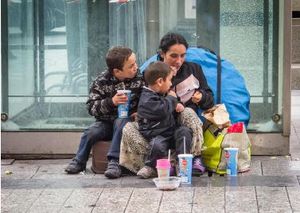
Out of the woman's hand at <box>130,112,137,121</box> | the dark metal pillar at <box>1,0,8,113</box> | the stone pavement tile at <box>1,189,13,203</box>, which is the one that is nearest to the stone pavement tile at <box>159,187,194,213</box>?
the woman's hand at <box>130,112,137,121</box>

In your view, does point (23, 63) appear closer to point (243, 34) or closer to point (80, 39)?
point (80, 39)

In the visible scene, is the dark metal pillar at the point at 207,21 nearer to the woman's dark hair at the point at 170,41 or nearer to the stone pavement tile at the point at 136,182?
the woman's dark hair at the point at 170,41

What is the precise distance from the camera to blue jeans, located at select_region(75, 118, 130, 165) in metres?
7.05

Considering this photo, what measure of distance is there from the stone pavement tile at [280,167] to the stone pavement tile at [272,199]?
2.16ft

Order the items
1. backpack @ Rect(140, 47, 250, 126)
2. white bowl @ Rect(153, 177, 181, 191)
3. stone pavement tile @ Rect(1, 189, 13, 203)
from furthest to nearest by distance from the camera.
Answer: backpack @ Rect(140, 47, 250, 126) < white bowl @ Rect(153, 177, 181, 191) < stone pavement tile @ Rect(1, 189, 13, 203)

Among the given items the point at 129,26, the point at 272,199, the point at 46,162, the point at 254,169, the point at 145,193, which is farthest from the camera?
the point at 129,26

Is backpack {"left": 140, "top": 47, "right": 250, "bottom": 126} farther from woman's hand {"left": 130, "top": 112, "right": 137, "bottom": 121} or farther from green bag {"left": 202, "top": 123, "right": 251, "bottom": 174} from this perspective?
woman's hand {"left": 130, "top": 112, "right": 137, "bottom": 121}

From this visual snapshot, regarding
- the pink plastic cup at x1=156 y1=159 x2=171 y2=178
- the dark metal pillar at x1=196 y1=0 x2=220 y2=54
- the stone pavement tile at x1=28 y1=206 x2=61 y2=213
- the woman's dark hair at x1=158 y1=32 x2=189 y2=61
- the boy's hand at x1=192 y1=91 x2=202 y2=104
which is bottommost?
the stone pavement tile at x1=28 y1=206 x2=61 y2=213

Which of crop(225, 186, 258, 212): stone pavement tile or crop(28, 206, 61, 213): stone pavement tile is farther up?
crop(225, 186, 258, 212): stone pavement tile

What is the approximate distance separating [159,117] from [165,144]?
0.23 m

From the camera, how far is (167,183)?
645cm

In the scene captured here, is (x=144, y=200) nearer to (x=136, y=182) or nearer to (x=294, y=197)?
(x=136, y=182)

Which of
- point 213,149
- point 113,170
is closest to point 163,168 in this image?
point 113,170

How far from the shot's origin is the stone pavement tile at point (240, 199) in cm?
588
